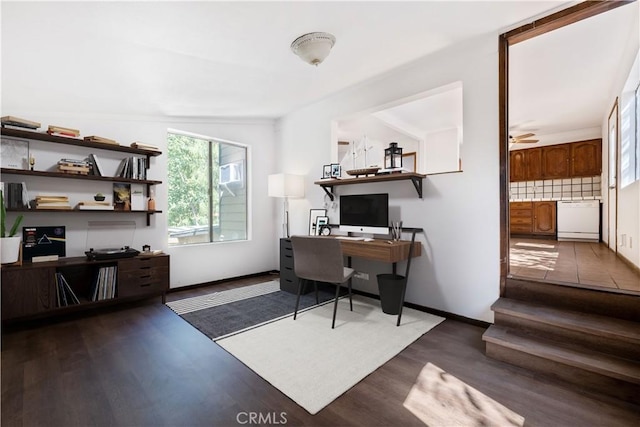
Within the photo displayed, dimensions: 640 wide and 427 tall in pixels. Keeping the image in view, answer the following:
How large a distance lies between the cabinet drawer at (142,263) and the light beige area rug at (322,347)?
4.84ft

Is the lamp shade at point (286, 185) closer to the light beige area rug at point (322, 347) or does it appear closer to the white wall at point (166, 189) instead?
the white wall at point (166, 189)

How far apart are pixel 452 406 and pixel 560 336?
1.09m

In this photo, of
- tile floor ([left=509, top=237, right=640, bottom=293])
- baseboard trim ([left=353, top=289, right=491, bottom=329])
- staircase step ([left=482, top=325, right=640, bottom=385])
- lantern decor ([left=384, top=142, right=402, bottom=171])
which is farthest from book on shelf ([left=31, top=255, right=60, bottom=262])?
tile floor ([left=509, top=237, right=640, bottom=293])

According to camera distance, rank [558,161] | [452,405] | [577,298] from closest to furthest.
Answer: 1. [452,405]
2. [577,298]
3. [558,161]

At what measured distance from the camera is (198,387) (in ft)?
5.75

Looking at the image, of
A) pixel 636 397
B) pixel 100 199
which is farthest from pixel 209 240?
pixel 636 397

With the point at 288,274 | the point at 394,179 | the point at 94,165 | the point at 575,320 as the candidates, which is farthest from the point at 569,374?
the point at 94,165

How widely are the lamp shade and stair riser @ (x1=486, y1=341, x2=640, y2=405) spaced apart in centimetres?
300

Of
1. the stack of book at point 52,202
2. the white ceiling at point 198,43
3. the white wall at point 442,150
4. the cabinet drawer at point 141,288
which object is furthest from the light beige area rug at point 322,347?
the white wall at point 442,150

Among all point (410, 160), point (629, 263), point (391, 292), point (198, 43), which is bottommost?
point (391, 292)

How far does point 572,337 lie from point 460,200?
134 cm

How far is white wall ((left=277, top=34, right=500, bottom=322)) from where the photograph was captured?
2.60 meters

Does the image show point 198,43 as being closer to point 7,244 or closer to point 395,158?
point 395,158

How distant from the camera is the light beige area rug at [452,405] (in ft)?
4.80
